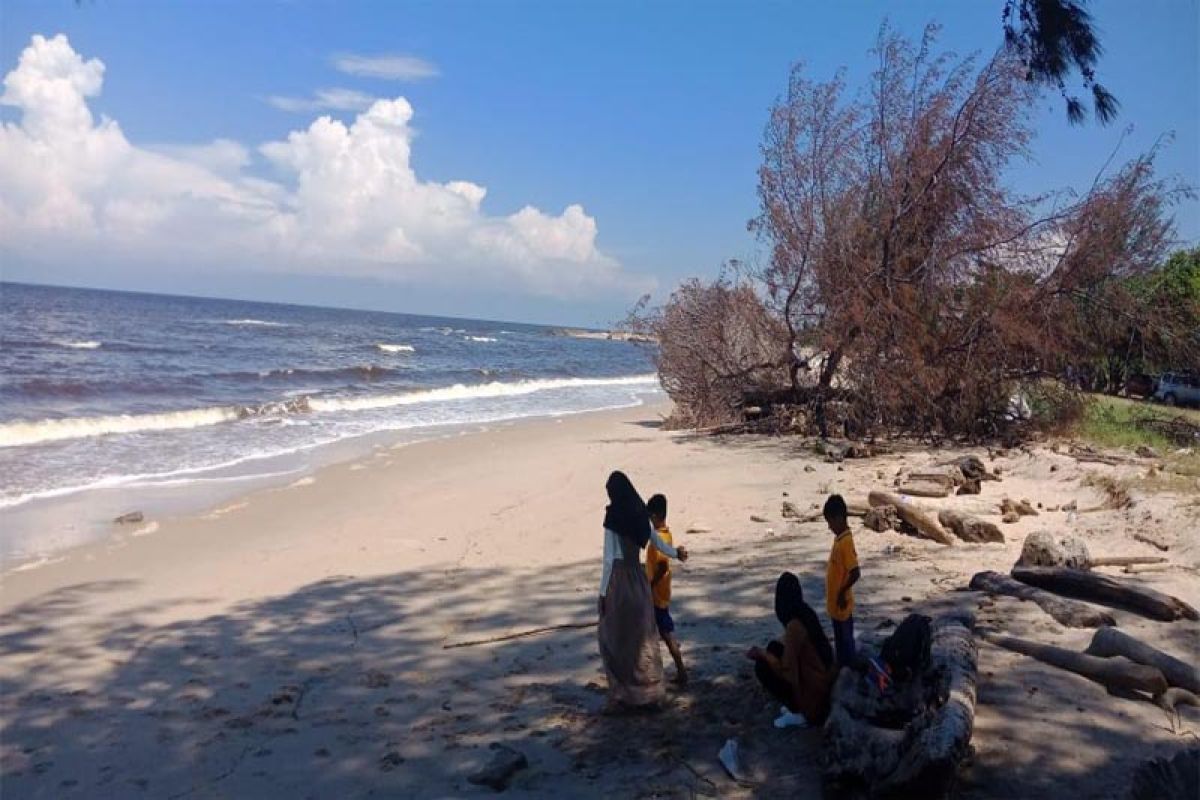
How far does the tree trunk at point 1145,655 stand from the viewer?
14.1 feet

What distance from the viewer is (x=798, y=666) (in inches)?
171

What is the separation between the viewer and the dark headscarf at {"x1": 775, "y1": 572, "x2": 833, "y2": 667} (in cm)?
440

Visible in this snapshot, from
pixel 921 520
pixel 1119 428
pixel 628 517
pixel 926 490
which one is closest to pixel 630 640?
pixel 628 517

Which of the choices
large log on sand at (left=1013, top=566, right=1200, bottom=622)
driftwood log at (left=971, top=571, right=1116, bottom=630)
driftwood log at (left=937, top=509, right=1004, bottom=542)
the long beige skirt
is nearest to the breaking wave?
the long beige skirt

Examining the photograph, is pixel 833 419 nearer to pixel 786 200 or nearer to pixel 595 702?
pixel 786 200

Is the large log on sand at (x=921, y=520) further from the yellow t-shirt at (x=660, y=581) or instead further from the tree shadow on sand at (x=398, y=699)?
the yellow t-shirt at (x=660, y=581)

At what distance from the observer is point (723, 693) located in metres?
4.89

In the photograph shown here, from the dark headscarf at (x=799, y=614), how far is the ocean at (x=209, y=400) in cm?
775

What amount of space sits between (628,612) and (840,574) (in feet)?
3.74

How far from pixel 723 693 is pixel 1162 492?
632 centimetres

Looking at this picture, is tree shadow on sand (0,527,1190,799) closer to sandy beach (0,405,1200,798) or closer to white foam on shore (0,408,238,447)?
sandy beach (0,405,1200,798)

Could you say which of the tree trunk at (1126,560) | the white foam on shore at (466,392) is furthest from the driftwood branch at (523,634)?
the white foam on shore at (466,392)

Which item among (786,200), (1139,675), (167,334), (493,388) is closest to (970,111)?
(786,200)

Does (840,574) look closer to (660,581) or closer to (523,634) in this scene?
(660,581)
